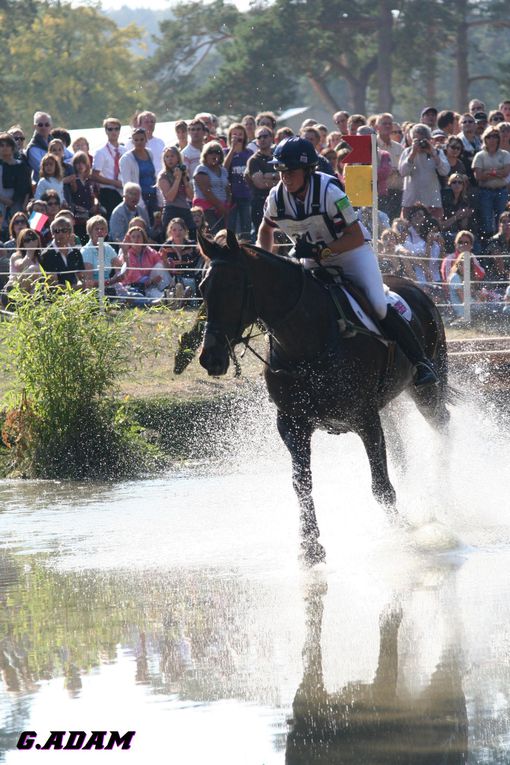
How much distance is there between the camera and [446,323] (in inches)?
709

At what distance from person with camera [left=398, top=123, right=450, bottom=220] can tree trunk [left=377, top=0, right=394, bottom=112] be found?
104ft

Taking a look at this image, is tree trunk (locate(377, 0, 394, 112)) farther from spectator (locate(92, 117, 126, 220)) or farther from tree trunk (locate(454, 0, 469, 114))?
spectator (locate(92, 117, 126, 220))

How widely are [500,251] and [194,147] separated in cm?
431

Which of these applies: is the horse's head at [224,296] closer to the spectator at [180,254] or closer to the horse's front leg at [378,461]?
the horse's front leg at [378,461]

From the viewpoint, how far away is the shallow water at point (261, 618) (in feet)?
18.4

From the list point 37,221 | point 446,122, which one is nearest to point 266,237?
point 37,221

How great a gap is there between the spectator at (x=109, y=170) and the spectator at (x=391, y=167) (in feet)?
11.7

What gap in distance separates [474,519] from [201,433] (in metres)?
4.49

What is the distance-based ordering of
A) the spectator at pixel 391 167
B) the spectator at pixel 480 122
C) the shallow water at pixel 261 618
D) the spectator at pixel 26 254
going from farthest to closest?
the spectator at pixel 480 122
the spectator at pixel 391 167
the spectator at pixel 26 254
the shallow water at pixel 261 618

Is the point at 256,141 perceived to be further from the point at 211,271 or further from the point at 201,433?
the point at 211,271

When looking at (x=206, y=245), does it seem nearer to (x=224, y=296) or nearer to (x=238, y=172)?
(x=224, y=296)

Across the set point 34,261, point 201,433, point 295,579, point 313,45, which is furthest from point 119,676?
point 313,45

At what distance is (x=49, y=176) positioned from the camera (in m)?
17.7

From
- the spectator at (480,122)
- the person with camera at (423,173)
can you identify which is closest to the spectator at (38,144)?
the person with camera at (423,173)
